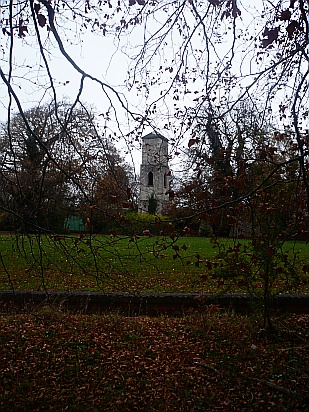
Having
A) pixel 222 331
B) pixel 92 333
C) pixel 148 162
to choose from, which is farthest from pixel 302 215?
pixel 92 333

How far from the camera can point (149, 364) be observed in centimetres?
498

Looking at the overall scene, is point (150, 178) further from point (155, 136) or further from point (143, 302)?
point (143, 302)

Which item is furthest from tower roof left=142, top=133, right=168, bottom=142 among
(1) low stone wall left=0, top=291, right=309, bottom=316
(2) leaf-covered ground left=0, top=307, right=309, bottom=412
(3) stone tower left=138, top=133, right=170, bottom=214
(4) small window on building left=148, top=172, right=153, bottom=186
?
(1) low stone wall left=0, top=291, right=309, bottom=316

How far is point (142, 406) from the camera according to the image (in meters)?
4.03

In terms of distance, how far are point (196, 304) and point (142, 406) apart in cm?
340

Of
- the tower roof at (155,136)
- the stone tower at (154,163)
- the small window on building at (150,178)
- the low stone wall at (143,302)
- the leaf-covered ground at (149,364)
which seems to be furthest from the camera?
the low stone wall at (143,302)

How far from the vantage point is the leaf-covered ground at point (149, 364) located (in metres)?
4.07

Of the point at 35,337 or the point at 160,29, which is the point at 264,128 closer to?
the point at 160,29

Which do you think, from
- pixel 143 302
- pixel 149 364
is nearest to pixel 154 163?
pixel 149 364

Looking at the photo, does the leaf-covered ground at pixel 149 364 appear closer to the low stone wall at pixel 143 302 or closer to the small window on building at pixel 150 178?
the low stone wall at pixel 143 302

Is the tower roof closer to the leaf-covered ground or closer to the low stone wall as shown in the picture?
the leaf-covered ground

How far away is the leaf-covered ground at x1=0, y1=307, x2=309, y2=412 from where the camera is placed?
Answer: 407cm

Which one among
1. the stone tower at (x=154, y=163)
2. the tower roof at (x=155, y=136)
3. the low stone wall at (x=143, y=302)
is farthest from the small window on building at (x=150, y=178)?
the low stone wall at (x=143, y=302)

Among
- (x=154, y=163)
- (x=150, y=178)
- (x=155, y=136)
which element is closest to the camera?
(x=155, y=136)
